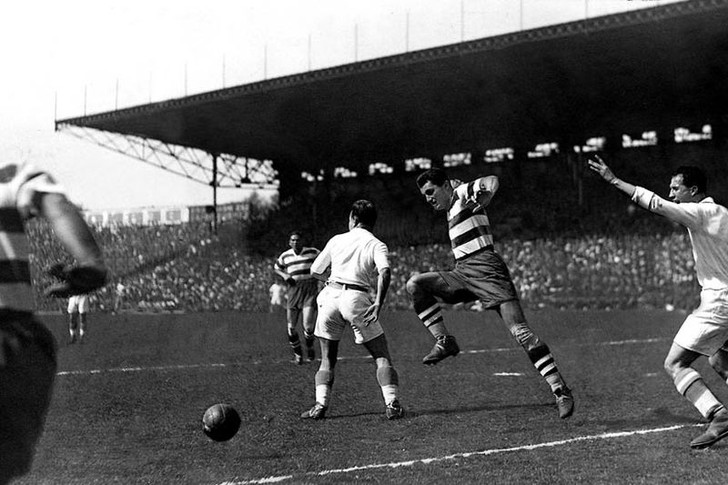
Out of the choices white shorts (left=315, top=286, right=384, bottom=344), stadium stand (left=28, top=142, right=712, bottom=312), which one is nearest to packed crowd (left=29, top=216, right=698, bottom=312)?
stadium stand (left=28, top=142, right=712, bottom=312)

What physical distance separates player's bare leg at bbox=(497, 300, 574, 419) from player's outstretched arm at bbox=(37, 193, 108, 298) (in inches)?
180

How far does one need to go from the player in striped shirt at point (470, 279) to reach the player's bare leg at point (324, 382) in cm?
79

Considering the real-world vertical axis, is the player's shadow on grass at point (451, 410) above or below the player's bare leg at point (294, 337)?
below

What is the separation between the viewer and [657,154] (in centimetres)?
2652

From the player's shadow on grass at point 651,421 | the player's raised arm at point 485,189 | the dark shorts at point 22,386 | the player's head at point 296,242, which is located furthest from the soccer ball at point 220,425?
the player's head at point 296,242

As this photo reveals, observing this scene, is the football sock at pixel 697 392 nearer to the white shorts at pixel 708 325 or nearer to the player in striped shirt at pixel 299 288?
the white shorts at pixel 708 325

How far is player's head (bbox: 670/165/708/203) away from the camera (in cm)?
561

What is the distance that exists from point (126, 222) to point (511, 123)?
14880 millimetres

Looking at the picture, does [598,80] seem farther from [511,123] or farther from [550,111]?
[511,123]

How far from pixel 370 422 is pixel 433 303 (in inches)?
45.3

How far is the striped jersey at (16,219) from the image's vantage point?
2.41 meters

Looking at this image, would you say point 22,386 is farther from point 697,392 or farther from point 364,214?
point 364,214

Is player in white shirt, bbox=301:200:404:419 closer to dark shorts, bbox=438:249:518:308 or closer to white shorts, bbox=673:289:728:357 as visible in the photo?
dark shorts, bbox=438:249:518:308

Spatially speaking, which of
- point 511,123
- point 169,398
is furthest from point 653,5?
point 169,398
